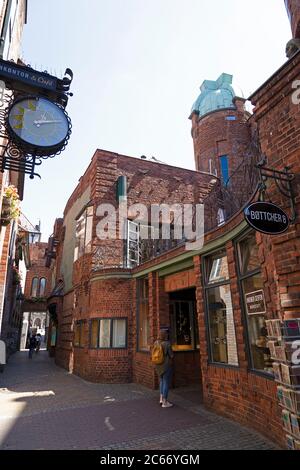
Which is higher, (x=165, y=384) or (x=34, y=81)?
(x=34, y=81)

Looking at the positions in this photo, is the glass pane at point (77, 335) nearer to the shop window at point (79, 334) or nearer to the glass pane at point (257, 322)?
the shop window at point (79, 334)

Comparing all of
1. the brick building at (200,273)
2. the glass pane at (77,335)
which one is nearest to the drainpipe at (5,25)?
the brick building at (200,273)

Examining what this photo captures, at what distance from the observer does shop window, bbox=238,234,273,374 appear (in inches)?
216

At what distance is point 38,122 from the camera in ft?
17.0

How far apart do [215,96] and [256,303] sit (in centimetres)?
2109

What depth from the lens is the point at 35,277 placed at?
35.9m

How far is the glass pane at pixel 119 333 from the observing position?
11547mm

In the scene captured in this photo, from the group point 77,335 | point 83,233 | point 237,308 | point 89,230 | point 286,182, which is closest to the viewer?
point 286,182

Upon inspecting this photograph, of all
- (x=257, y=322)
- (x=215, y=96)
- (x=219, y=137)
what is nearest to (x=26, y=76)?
(x=257, y=322)

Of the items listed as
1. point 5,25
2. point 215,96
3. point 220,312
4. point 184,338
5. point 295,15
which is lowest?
point 184,338

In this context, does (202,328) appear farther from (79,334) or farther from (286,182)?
(79,334)

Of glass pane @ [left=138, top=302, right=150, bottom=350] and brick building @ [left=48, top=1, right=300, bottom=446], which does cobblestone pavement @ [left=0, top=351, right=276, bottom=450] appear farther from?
glass pane @ [left=138, top=302, right=150, bottom=350]

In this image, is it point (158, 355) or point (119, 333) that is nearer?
point (158, 355)

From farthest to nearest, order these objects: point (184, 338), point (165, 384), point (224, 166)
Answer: point (224, 166), point (184, 338), point (165, 384)
